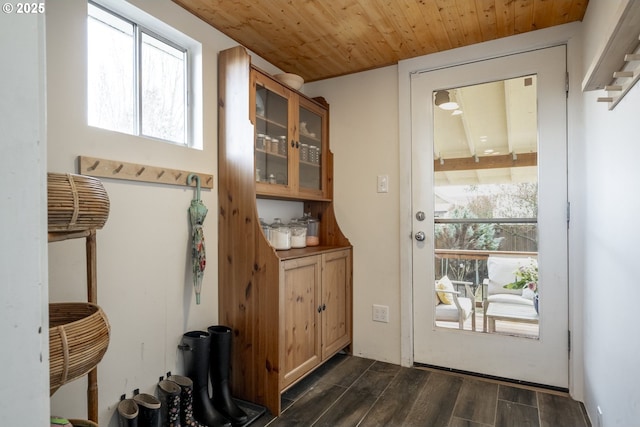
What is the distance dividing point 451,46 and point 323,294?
1877mm

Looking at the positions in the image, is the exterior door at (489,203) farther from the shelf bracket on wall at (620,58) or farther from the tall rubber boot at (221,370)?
the tall rubber boot at (221,370)

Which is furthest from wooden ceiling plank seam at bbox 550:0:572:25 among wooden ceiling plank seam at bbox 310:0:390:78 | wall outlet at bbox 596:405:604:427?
wall outlet at bbox 596:405:604:427

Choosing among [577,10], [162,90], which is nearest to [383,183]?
[577,10]

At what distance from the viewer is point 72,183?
3.43ft

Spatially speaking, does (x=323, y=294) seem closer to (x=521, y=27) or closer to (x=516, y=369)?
(x=516, y=369)

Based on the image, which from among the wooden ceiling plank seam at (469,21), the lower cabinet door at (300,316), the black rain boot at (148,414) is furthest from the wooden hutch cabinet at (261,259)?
the wooden ceiling plank seam at (469,21)

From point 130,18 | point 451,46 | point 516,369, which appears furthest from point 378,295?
point 130,18

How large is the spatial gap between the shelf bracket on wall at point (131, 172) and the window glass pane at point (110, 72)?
198 millimetres

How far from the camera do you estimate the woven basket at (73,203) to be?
3.30 ft

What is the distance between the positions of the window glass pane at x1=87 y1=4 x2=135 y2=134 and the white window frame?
0.07 ft

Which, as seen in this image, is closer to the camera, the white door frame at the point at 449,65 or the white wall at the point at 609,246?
Answer: the white wall at the point at 609,246

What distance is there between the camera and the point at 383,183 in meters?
2.70

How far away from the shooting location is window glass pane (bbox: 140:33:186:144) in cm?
188

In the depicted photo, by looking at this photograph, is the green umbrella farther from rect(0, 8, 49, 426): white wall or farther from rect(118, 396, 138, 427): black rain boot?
rect(0, 8, 49, 426): white wall
